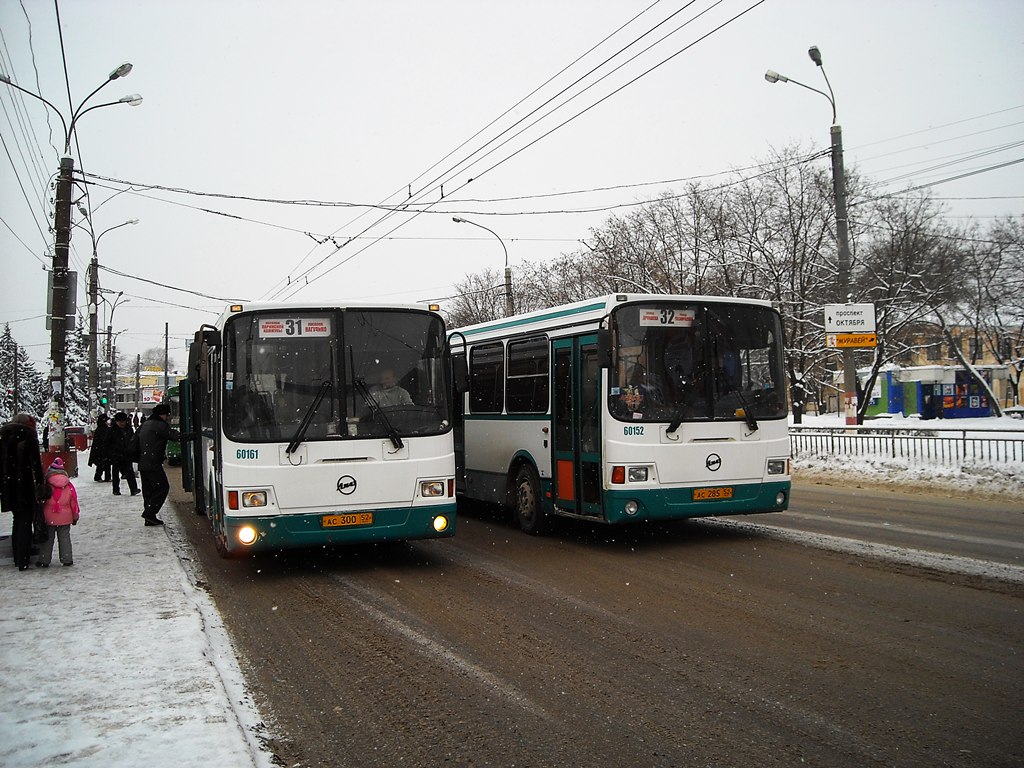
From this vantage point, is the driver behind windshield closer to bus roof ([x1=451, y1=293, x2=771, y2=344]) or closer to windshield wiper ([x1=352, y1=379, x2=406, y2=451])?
windshield wiper ([x1=352, y1=379, x2=406, y2=451])

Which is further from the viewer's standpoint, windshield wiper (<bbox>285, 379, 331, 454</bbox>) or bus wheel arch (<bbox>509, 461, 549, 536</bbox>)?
bus wheel arch (<bbox>509, 461, 549, 536</bbox>)

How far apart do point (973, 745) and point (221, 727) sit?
383 centimetres

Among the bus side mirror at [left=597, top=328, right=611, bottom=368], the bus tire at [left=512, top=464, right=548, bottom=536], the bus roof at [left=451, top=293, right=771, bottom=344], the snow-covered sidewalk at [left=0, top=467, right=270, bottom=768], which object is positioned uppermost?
the bus roof at [left=451, top=293, right=771, bottom=344]

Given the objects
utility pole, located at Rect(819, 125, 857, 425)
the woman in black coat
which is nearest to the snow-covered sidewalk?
the woman in black coat

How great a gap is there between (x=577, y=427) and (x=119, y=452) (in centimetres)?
1288

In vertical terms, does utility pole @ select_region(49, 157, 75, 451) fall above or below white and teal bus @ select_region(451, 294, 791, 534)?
above

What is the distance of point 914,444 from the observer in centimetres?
1864

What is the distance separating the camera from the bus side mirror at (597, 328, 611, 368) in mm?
10047

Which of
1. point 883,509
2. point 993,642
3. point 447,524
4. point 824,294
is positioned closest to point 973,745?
point 993,642

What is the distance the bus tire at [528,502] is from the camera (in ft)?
39.3

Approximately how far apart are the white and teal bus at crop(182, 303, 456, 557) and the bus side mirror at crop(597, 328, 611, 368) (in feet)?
5.65

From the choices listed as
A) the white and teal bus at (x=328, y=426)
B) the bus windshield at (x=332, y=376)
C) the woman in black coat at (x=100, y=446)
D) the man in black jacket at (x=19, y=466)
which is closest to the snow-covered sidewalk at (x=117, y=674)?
the man in black jacket at (x=19, y=466)

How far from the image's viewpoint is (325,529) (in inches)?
360

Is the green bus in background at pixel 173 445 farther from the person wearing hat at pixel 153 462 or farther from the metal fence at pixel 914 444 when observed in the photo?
the metal fence at pixel 914 444
